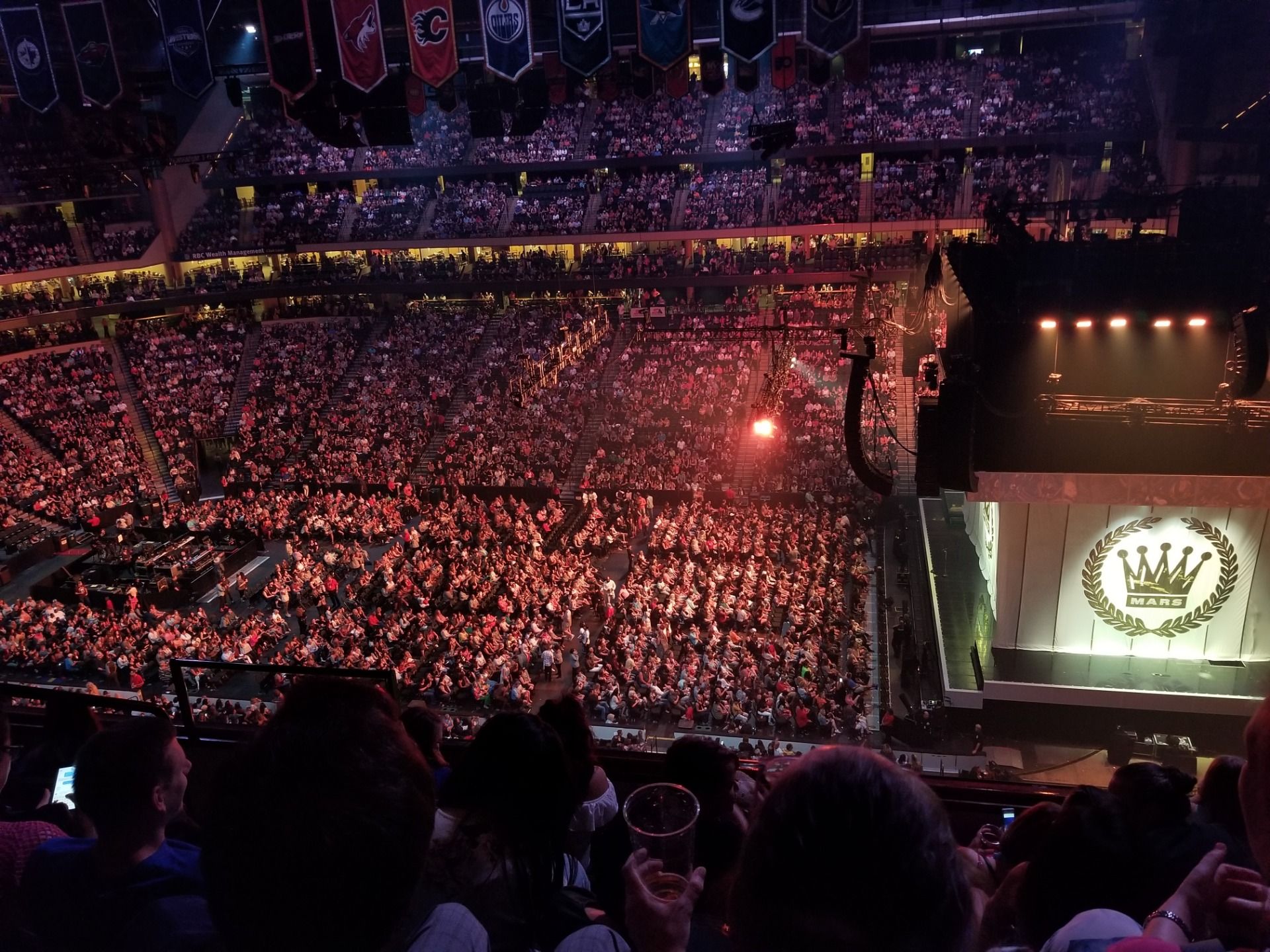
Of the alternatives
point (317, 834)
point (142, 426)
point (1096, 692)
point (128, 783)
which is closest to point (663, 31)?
point (1096, 692)

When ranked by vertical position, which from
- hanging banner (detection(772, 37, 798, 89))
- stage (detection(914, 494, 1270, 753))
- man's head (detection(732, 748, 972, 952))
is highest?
hanging banner (detection(772, 37, 798, 89))

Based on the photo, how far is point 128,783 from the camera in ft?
6.33

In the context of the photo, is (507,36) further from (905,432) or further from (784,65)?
(905,432)

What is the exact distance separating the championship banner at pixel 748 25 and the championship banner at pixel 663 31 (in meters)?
0.64

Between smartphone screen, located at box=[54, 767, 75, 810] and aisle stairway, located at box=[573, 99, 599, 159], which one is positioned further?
aisle stairway, located at box=[573, 99, 599, 159]

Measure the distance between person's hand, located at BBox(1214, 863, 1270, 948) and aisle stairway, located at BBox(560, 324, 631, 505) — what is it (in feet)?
61.6

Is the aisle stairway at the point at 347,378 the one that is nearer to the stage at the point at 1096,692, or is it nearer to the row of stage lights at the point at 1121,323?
the stage at the point at 1096,692

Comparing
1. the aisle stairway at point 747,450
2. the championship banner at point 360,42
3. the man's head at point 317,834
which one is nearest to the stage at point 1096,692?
the aisle stairway at point 747,450

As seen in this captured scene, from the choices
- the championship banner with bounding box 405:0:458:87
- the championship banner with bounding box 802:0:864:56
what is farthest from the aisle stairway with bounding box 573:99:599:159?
the championship banner with bounding box 802:0:864:56

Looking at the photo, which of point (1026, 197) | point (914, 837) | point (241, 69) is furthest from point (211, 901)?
point (1026, 197)

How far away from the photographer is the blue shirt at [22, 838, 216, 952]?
1.83 m

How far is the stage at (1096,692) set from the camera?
34.7 feet

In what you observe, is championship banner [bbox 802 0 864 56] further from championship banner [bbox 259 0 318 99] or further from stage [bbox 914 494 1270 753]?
stage [bbox 914 494 1270 753]

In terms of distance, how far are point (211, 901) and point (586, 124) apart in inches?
1387
